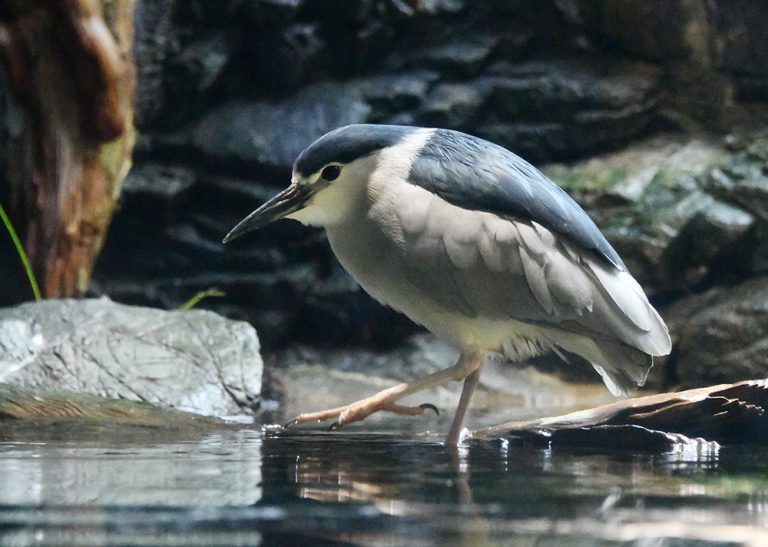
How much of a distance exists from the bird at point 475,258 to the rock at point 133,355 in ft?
5.97

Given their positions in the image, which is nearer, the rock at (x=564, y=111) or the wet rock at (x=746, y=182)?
the wet rock at (x=746, y=182)

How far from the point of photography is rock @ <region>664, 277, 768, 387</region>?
713 centimetres

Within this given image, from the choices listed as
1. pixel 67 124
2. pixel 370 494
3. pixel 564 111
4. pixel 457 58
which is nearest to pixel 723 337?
pixel 564 111

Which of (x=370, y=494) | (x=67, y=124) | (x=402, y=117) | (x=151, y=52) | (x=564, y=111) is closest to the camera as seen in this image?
(x=370, y=494)

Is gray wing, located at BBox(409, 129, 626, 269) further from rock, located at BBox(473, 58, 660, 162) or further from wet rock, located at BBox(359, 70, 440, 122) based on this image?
rock, located at BBox(473, 58, 660, 162)

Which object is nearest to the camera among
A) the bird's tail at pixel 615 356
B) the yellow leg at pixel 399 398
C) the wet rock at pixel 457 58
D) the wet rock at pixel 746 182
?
the yellow leg at pixel 399 398

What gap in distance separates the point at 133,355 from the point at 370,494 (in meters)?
3.66

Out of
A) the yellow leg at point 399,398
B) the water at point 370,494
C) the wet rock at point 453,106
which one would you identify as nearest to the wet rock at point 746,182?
the wet rock at point 453,106

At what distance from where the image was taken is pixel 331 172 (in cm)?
431

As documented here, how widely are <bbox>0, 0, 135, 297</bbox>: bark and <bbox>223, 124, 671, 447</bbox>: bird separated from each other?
2977 millimetres

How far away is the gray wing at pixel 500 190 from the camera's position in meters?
4.08

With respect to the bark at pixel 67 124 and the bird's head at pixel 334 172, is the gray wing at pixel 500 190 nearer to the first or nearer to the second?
the bird's head at pixel 334 172

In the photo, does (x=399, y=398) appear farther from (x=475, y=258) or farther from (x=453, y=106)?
(x=453, y=106)

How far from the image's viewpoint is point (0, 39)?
21.8ft
